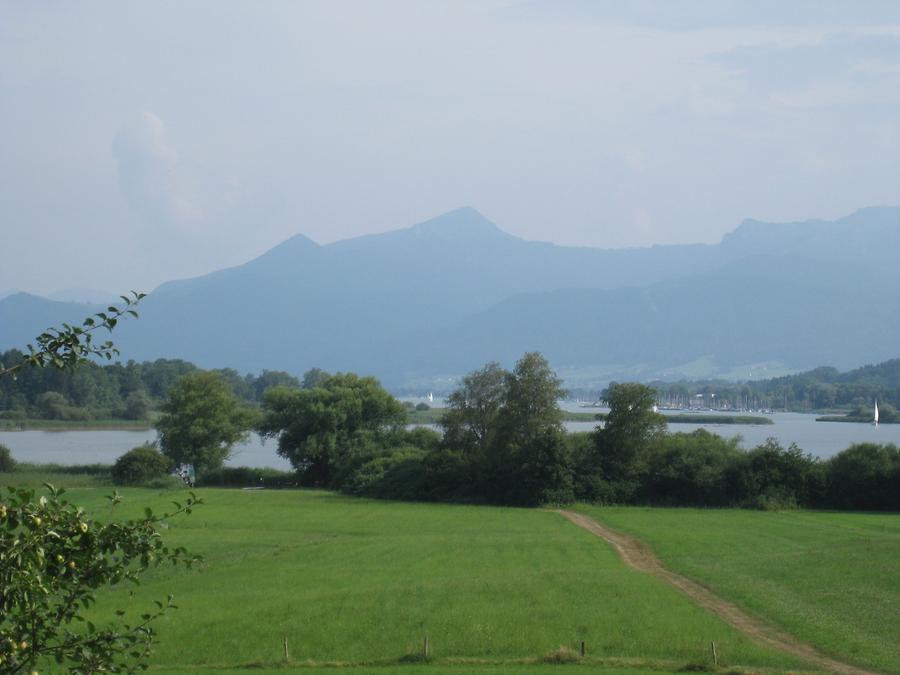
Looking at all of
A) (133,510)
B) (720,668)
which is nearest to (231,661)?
(720,668)

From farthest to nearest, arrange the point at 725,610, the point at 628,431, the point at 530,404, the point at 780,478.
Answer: the point at 530,404 < the point at 628,431 < the point at 780,478 < the point at 725,610

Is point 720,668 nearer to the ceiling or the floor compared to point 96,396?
nearer to the floor

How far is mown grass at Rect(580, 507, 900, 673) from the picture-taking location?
2292cm

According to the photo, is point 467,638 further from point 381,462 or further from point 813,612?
point 381,462

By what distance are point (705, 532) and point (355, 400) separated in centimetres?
4305

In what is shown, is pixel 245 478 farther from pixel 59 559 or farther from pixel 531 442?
pixel 59 559

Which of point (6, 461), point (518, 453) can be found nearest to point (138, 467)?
point (6, 461)

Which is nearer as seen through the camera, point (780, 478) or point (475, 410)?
point (780, 478)

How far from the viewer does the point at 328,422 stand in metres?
82.5

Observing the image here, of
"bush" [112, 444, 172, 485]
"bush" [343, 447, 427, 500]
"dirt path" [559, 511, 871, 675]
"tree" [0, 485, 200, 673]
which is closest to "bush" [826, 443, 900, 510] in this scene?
"dirt path" [559, 511, 871, 675]

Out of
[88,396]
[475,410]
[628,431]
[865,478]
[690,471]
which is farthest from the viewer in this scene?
[88,396]

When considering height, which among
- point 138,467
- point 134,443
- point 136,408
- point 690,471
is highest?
point 136,408

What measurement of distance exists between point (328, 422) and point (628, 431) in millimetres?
26987

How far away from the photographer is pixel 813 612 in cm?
2527
